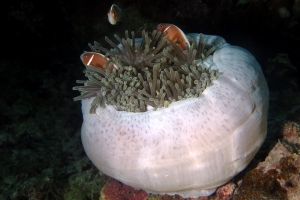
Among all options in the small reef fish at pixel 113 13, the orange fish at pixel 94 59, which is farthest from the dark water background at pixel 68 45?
the orange fish at pixel 94 59

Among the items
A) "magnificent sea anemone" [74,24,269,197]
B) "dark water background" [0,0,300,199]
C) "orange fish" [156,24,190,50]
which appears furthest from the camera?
"dark water background" [0,0,300,199]

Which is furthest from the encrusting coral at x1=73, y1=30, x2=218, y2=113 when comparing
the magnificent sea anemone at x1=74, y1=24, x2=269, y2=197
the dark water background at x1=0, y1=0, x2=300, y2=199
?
the dark water background at x1=0, y1=0, x2=300, y2=199

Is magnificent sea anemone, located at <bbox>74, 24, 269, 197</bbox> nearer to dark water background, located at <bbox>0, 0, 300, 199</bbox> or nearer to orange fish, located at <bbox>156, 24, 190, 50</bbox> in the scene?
orange fish, located at <bbox>156, 24, 190, 50</bbox>

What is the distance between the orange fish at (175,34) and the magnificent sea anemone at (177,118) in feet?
0.45

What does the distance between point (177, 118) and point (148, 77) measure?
1.40 feet

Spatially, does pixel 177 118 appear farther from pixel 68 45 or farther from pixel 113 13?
pixel 68 45

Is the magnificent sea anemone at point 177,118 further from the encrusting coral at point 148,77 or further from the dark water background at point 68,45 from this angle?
the dark water background at point 68,45

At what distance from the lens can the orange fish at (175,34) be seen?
230 cm

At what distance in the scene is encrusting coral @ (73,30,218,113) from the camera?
193 centimetres

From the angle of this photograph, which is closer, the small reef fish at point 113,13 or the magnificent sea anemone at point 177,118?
the magnificent sea anemone at point 177,118

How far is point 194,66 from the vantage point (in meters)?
2.02

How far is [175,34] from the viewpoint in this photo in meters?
2.33

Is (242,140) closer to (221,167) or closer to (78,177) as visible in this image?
(221,167)

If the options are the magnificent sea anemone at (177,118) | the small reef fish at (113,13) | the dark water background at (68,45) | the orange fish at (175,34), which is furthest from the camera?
the dark water background at (68,45)
